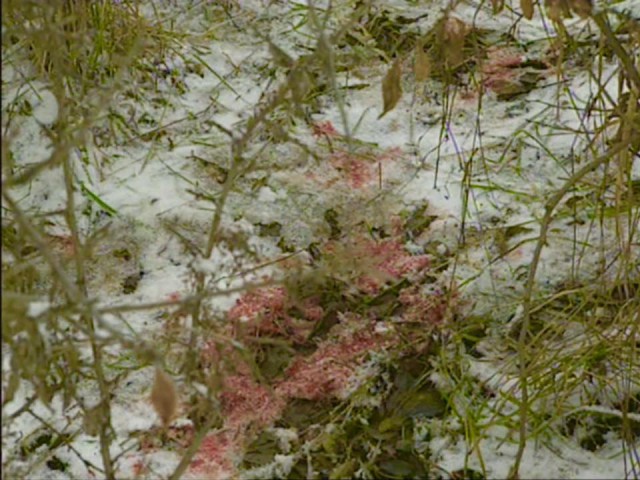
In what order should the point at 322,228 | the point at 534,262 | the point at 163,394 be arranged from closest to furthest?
the point at 163,394, the point at 534,262, the point at 322,228

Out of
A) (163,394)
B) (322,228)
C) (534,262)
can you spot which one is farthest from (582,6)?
(322,228)

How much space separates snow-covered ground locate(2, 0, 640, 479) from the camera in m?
1.66

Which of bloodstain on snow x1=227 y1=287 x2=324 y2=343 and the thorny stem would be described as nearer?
the thorny stem

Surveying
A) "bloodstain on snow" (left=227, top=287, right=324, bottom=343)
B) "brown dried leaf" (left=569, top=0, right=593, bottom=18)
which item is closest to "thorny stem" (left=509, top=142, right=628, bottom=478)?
"brown dried leaf" (left=569, top=0, right=593, bottom=18)

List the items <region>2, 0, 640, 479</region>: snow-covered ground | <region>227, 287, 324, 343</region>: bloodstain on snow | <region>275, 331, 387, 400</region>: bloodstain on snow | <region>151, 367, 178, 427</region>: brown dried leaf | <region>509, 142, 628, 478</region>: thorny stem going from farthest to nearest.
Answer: <region>227, 287, 324, 343</region>: bloodstain on snow → <region>275, 331, 387, 400</region>: bloodstain on snow → <region>2, 0, 640, 479</region>: snow-covered ground → <region>509, 142, 628, 478</region>: thorny stem → <region>151, 367, 178, 427</region>: brown dried leaf

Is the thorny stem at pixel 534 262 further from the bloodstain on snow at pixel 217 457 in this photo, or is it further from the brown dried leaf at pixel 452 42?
the bloodstain on snow at pixel 217 457

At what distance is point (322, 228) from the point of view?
2232 millimetres

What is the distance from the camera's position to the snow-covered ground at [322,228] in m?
1.66

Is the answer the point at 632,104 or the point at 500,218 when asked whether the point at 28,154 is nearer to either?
the point at 500,218

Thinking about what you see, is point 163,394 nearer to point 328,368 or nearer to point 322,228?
point 328,368

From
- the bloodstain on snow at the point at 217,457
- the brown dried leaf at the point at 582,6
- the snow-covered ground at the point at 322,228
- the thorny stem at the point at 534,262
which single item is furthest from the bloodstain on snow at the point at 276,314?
the brown dried leaf at the point at 582,6

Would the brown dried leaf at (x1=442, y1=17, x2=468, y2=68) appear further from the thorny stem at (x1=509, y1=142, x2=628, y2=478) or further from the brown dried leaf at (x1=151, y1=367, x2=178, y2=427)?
the brown dried leaf at (x1=151, y1=367, x2=178, y2=427)

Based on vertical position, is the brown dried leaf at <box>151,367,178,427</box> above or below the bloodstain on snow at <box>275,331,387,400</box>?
below

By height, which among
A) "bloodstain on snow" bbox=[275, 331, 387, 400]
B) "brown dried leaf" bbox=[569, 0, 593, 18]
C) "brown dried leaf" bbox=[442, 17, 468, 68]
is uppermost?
"brown dried leaf" bbox=[442, 17, 468, 68]
